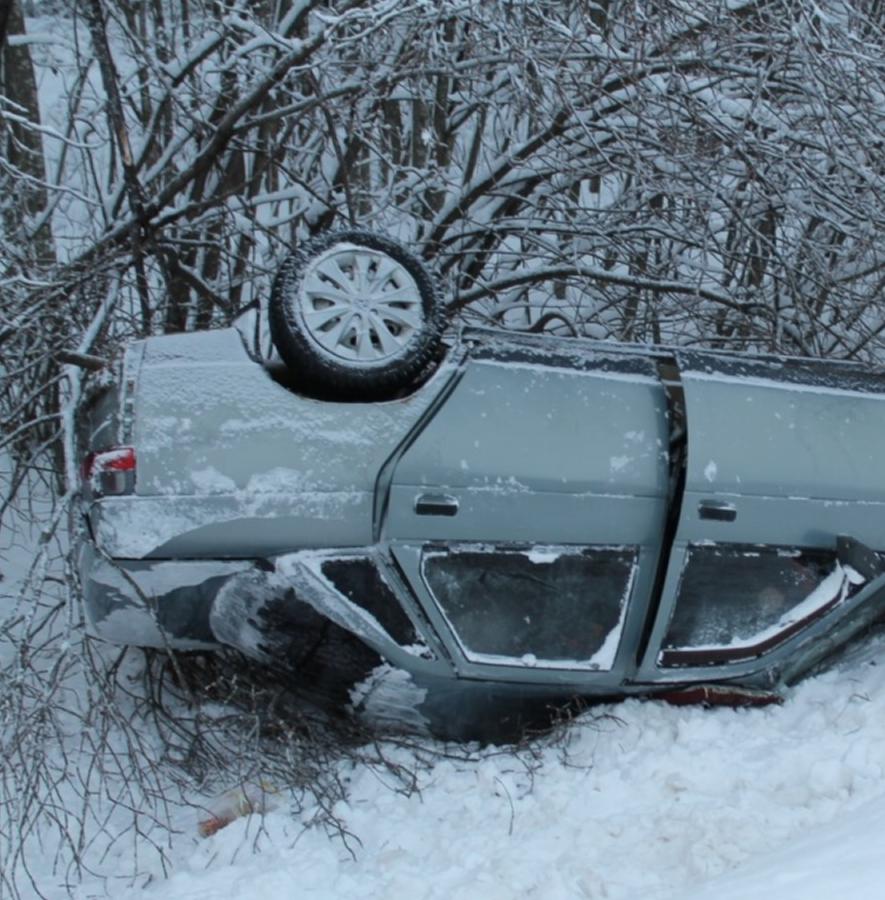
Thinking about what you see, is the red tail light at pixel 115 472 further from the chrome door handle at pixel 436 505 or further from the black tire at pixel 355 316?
the chrome door handle at pixel 436 505

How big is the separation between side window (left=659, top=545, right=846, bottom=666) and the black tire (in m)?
1.19

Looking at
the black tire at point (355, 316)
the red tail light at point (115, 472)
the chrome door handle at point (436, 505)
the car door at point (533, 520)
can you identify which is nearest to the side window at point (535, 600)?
the car door at point (533, 520)

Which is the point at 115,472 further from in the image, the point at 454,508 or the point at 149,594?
the point at 454,508

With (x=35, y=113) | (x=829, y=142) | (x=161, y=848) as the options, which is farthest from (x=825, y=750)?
(x=35, y=113)

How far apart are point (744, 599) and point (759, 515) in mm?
310

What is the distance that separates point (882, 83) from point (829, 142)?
36 centimetres

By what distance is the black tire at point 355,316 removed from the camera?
3543mm

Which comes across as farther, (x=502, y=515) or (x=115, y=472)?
(x=502, y=515)

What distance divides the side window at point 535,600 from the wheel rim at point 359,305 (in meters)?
0.72

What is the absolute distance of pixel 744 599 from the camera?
3721 mm

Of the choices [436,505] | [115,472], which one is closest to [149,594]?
[115,472]

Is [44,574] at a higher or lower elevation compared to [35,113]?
lower

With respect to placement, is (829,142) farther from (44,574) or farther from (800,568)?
(44,574)

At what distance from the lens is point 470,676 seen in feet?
11.8
